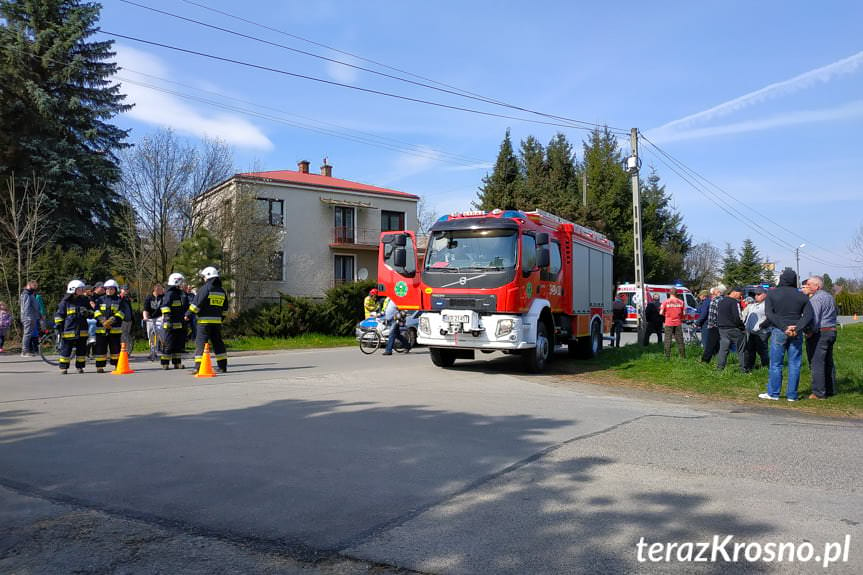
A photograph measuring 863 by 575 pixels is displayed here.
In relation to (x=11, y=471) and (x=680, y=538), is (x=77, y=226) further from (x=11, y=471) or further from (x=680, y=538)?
(x=680, y=538)

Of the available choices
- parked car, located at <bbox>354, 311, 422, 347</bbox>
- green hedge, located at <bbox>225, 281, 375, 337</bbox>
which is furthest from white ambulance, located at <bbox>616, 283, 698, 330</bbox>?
parked car, located at <bbox>354, 311, 422, 347</bbox>

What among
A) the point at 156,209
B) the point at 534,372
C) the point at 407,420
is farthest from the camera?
the point at 156,209

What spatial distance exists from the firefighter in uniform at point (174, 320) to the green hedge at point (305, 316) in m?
10.8

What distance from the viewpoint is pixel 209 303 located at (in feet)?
40.7

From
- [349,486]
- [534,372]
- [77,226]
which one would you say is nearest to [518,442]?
[349,486]

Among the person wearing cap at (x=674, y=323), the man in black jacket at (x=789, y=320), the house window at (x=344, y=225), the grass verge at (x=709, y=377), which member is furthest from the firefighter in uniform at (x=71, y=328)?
the house window at (x=344, y=225)

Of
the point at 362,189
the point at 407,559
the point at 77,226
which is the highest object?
the point at 362,189

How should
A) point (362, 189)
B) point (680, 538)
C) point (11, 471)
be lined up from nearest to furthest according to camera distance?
point (680, 538) → point (11, 471) → point (362, 189)

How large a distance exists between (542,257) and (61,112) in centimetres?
2382

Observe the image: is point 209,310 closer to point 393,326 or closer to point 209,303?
point 209,303

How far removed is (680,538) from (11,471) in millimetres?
5243

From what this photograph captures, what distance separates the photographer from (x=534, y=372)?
13312 millimetres

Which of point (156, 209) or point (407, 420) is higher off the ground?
point (156, 209)

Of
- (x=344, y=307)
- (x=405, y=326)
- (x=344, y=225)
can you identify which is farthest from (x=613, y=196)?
(x=405, y=326)
